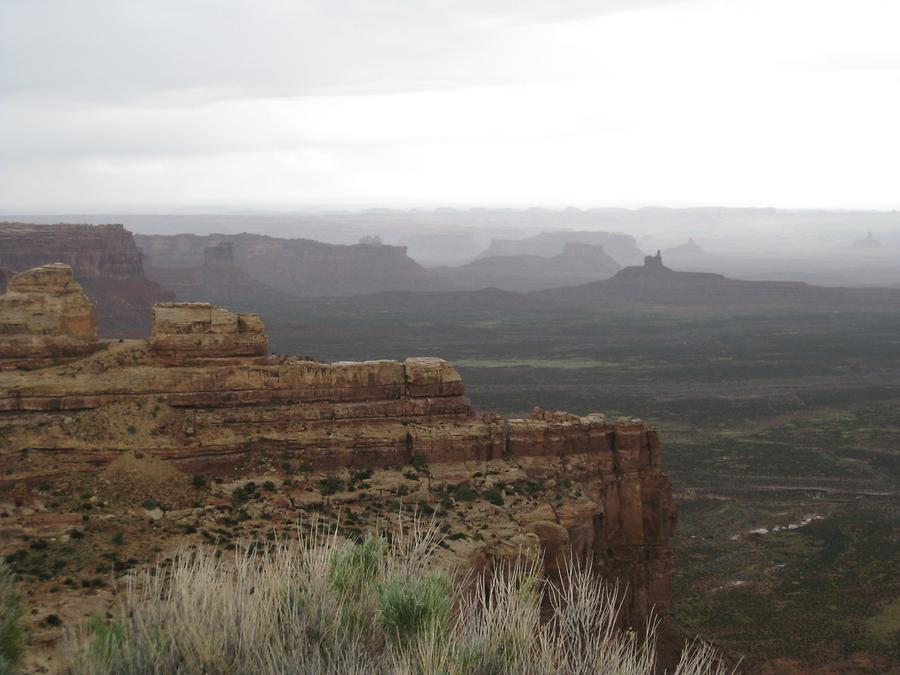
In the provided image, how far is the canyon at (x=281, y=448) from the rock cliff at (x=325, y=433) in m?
0.05

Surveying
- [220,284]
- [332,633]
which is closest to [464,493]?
[332,633]

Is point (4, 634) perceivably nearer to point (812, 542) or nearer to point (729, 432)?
point (812, 542)

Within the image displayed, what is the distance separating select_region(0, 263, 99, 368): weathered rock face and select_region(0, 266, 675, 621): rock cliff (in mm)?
72

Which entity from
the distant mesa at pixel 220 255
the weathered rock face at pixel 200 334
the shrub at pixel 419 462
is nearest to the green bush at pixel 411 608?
the shrub at pixel 419 462

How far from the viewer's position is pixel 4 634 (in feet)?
55.0

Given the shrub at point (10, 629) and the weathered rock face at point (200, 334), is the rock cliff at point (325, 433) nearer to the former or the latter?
the weathered rock face at point (200, 334)

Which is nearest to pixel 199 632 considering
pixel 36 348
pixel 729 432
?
pixel 36 348

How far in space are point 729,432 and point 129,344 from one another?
181 feet

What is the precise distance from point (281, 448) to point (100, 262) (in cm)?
10359

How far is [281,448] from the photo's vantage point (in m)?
31.5

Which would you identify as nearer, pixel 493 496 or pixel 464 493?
pixel 493 496

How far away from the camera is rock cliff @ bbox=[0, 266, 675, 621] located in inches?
1177

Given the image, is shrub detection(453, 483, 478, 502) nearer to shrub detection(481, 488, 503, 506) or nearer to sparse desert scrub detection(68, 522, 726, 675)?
shrub detection(481, 488, 503, 506)

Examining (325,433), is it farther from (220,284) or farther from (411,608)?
(220,284)
